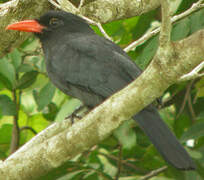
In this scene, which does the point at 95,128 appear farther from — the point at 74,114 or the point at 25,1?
the point at 25,1

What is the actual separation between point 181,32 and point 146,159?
1.05m

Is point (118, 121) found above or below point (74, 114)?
above

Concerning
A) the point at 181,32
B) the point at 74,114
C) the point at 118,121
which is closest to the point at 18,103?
the point at 74,114

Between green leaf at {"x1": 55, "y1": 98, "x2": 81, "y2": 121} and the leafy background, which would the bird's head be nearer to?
the leafy background

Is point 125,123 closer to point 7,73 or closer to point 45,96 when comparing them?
point 45,96

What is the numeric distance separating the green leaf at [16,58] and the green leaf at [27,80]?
11 centimetres

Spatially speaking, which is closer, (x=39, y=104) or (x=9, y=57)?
(x=39, y=104)

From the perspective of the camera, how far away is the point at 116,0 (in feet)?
12.9

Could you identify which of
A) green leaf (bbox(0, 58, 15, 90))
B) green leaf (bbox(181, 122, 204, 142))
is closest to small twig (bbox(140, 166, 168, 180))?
green leaf (bbox(181, 122, 204, 142))

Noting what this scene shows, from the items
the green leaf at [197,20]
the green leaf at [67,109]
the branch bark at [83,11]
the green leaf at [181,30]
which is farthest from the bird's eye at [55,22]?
the green leaf at [197,20]

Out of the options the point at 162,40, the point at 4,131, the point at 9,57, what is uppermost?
the point at 162,40

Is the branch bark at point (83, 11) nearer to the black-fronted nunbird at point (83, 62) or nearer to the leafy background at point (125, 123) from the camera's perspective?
the black-fronted nunbird at point (83, 62)

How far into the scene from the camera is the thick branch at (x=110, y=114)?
2.51 metres

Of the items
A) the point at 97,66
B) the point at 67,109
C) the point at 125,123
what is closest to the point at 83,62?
the point at 97,66
